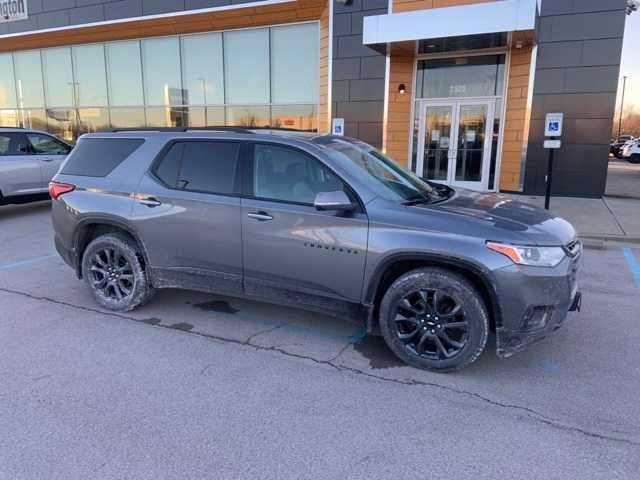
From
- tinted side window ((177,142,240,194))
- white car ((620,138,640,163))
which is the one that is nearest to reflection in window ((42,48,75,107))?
tinted side window ((177,142,240,194))

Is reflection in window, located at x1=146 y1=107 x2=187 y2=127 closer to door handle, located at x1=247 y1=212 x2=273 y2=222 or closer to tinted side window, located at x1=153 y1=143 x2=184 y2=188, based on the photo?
tinted side window, located at x1=153 y1=143 x2=184 y2=188

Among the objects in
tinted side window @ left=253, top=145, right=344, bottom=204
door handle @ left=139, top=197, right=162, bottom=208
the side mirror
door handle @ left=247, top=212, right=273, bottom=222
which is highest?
tinted side window @ left=253, top=145, right=344, bottom=204

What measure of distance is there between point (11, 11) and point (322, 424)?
20996mm

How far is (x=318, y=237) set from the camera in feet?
12.5

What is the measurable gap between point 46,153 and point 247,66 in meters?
6.91

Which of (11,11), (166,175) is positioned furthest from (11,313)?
(11,11)

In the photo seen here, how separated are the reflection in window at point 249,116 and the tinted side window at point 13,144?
6.68 metres

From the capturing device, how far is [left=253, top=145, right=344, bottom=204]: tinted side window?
393 centimetres

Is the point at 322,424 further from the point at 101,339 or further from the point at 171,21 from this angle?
the point at 171,21

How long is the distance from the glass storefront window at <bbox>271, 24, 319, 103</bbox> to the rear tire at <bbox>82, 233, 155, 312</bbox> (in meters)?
10.6

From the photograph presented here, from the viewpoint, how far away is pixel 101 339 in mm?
4195

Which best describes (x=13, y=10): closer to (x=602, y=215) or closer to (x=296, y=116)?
(x=296, y=116)

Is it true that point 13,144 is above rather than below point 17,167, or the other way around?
above

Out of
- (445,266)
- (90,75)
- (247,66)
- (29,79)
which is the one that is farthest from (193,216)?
(29,79)
